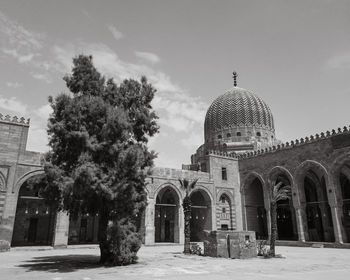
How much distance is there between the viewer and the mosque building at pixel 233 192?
780 inches

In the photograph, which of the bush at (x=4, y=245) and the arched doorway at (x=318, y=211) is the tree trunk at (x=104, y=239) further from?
the arched doorway at (x=318, y=211)

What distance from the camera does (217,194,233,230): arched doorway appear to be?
1073 inches

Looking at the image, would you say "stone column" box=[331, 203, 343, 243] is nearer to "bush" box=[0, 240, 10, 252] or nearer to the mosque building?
the mosque building

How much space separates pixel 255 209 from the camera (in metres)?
29.0

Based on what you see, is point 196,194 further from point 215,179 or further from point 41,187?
point 41,187

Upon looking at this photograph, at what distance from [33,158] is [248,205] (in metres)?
19.2

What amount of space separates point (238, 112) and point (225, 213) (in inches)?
485

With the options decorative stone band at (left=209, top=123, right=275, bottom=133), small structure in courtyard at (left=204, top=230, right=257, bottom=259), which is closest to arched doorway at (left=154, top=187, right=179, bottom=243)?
decorative stone band at (left=209, top=123, right=275, bottom=133)

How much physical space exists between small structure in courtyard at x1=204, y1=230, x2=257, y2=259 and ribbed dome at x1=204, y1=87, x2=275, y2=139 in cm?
2070

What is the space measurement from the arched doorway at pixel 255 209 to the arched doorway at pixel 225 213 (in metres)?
1.65

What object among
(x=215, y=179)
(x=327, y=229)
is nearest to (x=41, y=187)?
(x=215, y=179)

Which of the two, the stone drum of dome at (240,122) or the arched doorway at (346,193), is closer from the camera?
the arched doorway at (346,193)

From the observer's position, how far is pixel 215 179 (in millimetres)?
27516

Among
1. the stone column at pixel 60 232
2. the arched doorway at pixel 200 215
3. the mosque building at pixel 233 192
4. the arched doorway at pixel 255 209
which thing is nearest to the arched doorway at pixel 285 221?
the mosque building at pixel 233 192
